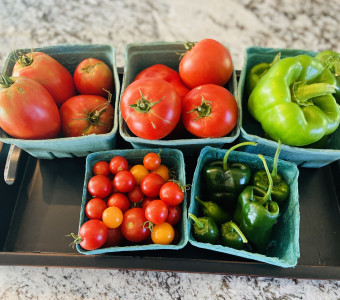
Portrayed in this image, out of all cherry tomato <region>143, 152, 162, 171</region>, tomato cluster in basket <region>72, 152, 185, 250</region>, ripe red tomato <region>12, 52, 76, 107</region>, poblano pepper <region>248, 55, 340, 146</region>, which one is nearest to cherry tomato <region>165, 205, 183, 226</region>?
tomato cluster in basket <region>72, 152, 185, 250</region>

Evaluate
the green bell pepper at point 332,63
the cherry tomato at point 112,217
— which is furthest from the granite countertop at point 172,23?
the cherry tomato at point 112,217

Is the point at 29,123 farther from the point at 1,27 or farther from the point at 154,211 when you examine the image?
the point at 1,27

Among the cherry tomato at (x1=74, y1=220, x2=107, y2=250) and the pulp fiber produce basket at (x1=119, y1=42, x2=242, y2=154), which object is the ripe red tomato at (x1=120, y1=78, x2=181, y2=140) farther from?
the cherry tomato at (x1=74, y1=220, x2=107, y2=250)

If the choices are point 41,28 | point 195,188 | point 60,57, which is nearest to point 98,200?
point 195,188

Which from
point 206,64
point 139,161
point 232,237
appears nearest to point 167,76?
point 206,64

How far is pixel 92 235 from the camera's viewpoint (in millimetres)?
669

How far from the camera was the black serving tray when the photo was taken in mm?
728

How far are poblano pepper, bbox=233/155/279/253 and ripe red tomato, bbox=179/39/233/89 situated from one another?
27 centimetres

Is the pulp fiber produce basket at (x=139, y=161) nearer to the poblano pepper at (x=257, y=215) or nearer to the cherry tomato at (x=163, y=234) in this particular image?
the cherry tomato at (x=163, y=234)

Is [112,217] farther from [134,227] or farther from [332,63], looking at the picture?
[332,63]

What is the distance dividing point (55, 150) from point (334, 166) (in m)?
0.81

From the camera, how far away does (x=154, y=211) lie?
69 cm

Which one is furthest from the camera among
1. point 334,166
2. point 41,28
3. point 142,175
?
point 41,28

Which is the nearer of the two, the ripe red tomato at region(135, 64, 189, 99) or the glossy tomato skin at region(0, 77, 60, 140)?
the glossy tomato skin at region(0, 77, 60, 140)
